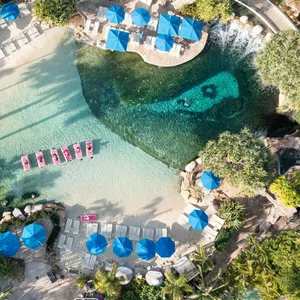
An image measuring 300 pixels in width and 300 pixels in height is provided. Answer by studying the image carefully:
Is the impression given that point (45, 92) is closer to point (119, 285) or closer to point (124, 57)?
point (124, 57)

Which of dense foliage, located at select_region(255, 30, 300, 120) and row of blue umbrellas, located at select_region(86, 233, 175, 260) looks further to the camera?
row of blue umbrellas, located at select_region(86, 233, 175, 260)

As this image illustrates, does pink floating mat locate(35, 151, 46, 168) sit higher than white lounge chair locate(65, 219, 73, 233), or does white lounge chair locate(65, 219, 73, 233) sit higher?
pink floating mat locate(35, 151, 46, 168)

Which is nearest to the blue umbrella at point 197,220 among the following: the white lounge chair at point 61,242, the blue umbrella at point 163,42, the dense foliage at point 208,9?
the white lounge chair at point 61,242

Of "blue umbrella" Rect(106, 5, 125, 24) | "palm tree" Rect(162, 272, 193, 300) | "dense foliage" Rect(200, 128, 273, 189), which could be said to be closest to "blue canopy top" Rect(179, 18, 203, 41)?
"blue umbrella" Rect(106, 5, 125, 24)

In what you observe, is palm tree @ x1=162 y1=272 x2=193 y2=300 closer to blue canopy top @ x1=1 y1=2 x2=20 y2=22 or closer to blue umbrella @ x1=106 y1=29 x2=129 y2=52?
blue umbrella @ x1=106 y1=29 x2=129 y2=52

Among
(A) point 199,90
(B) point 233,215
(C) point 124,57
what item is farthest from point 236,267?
(C) point 124,57

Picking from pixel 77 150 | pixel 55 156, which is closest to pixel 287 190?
pixel 77 150
